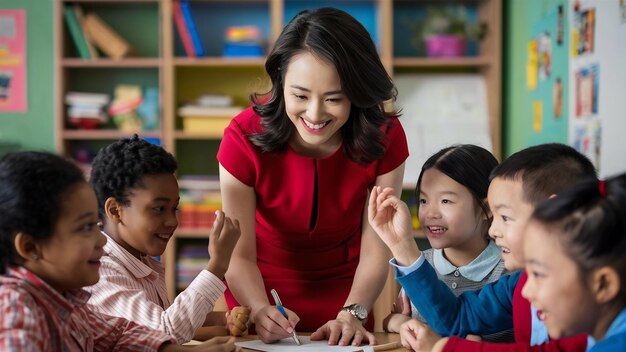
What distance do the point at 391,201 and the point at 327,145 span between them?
0.43 metres

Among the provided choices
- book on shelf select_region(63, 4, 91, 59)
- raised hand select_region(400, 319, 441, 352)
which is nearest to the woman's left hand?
raised hand select_region(400, 319, 441, 352)

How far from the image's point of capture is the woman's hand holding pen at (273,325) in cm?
156

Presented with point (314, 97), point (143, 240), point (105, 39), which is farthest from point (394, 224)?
point (105, 39)

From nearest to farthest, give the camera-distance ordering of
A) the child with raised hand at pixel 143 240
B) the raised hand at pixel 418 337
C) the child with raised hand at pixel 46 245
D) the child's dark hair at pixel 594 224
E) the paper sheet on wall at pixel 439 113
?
the child's dark hair at pixel 594 224 < the child with raised hand at pixel 46 245 < the raised hand at pixel 418 337 < the child with raised hand at pixel 143 240 < the paper sheet on wall at pixel 439 113

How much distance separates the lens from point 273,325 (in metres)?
1.57

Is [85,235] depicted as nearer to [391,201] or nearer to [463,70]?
[391,201]

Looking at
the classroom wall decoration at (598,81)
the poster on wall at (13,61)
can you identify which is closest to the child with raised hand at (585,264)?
the classroom wall decoration at (598,81)

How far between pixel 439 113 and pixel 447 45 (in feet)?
1.28

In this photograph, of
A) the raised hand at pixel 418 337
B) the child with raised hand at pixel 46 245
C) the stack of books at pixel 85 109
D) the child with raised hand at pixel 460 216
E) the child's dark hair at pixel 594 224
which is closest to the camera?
the child's dark hair at pixel 594 224

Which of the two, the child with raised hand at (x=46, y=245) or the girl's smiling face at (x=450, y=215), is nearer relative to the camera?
the child with raised hand at (x=46, y=245)

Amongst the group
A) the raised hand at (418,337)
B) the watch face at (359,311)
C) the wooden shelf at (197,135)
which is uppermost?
the wooden shelf at (197,135)

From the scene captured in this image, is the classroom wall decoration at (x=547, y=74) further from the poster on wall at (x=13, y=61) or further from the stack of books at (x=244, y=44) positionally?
the poster on wall at (x=13, y=61)

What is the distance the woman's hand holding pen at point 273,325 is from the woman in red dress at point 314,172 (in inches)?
0.4

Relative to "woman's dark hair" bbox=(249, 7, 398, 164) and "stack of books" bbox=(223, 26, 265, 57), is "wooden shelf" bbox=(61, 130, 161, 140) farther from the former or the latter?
"woman's dark hair" bbox=(249, 7, 398, 164)
